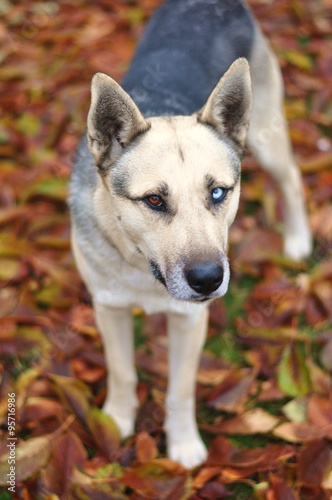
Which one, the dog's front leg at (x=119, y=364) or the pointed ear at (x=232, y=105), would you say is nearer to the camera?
the pointed ear at (x=232, y=105)

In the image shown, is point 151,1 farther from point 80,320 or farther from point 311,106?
point 80,320

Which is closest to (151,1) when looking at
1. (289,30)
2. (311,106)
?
(289,30)

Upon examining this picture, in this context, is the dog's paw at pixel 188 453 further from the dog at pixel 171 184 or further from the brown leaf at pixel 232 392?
the brown leaf at pixel 232 392

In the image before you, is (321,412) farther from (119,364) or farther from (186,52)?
(186,52)

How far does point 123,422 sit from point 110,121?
72.1 inches

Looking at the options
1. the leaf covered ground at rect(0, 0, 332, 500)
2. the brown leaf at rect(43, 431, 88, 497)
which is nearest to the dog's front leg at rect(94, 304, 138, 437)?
the leaf covered ground at rect(0, 0, 332, 500)

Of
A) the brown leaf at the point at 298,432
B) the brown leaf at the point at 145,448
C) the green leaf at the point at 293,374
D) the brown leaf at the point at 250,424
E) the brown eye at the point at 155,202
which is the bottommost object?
the brown leaf at the point at 145,448

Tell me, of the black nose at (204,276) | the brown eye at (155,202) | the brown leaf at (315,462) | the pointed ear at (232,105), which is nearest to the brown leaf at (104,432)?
the brown leaf at (315,462)

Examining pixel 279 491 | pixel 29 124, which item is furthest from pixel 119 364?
pixel 29 124

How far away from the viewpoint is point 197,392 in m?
4.00

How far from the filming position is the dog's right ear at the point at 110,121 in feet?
9.12

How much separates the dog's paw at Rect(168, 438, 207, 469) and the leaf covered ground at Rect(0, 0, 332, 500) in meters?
0.08

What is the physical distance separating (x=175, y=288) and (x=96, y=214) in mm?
703

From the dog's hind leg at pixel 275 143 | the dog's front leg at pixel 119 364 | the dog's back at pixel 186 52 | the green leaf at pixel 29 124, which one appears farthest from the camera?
the green leaf at pixel 29 124
